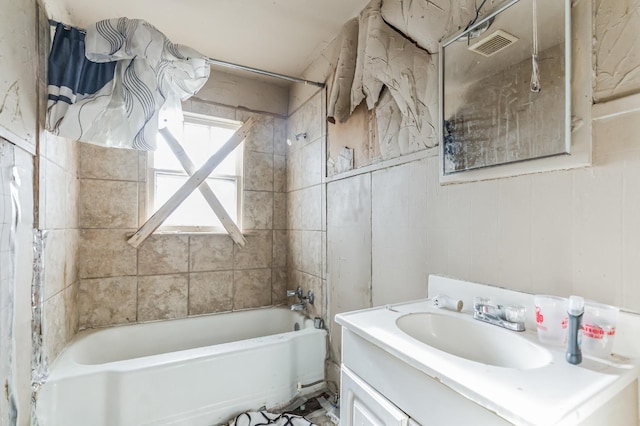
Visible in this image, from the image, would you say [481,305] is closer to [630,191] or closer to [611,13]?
[630,191]

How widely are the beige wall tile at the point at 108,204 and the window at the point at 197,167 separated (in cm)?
15

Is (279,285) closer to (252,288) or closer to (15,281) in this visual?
(252,288)

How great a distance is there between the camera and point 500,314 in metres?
1.01

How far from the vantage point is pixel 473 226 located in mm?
1193

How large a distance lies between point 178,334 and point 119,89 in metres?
1.86

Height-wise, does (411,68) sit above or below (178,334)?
above

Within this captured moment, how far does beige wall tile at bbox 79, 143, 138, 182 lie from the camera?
7.34 ft

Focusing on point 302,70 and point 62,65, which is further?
point 302,70

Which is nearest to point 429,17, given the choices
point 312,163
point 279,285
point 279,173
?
point 312,163

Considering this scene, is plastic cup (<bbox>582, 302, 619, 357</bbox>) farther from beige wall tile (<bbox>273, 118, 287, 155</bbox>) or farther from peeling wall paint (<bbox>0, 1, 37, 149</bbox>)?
beige wall tile (<bbox>273, 118, 287, 155</bbox>)

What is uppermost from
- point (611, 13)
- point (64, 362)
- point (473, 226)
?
point (611, 13)

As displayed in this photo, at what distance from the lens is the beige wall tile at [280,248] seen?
2877 mm

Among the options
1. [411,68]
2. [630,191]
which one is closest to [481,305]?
[630,191]

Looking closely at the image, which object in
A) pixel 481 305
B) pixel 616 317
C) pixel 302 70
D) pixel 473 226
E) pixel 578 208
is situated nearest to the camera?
pixel 616 317
